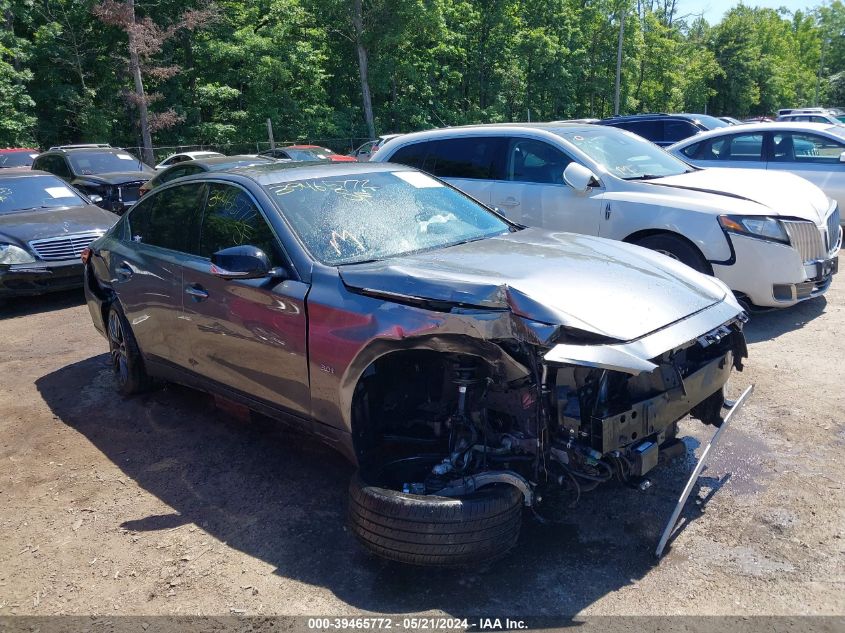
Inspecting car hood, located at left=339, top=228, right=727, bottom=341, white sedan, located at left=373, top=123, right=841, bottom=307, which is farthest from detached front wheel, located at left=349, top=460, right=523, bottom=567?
white sedan, located at left=373, top=123, right=841, bottom=307

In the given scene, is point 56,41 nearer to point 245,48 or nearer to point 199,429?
point 245,48

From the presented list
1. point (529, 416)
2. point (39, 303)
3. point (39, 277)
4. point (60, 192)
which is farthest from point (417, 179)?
point (60, 192)

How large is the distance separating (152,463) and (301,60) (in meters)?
29.9

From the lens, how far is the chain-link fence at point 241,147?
27.4 meters

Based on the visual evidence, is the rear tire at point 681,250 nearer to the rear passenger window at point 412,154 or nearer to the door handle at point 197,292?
the rear passenger window at point 412,154

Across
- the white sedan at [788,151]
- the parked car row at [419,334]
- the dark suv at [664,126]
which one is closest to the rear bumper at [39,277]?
the parked car row at [419,334]

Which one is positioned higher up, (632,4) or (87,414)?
(632,4)

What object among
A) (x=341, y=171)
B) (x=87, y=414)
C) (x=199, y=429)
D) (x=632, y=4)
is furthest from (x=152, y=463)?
(x=632, y=4)

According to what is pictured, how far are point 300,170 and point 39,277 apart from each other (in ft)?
17.5

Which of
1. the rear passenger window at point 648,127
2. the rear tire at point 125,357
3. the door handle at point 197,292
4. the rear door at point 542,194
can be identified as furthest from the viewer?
the rear passenger window at point 648,127

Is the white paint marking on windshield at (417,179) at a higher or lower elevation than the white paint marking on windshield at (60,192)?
higher

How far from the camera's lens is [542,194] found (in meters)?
7.01

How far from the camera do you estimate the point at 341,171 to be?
14.3 feet

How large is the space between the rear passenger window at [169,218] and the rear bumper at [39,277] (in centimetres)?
361
